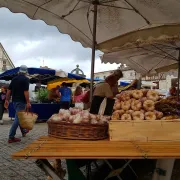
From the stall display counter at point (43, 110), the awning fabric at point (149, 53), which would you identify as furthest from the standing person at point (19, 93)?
the stall display counter at point (43, 110)

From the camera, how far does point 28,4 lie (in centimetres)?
408

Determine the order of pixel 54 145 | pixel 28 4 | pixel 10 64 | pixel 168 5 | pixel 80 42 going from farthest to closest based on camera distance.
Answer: pixel 10 64, pixel 80 42, pixel 28 4, pixel 168 5, pixel 54 145

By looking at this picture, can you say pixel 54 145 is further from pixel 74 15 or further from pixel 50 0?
pixel 74 15

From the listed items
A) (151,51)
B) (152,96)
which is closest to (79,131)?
(152,96)

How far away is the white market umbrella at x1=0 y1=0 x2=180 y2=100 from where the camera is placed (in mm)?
3941

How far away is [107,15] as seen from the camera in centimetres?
447

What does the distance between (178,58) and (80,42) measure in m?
3.51

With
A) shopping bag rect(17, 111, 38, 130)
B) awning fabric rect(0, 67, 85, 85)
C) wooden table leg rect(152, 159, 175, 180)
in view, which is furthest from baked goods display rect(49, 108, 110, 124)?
awning fabric rect(0, 67, 85, 85)

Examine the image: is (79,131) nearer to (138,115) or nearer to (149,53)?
(138,115)

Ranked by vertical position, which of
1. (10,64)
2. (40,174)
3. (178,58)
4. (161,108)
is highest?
(10,64)

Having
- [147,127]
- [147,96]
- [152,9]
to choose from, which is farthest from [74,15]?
[147,127]

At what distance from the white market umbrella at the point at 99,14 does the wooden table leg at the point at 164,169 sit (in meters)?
1.76

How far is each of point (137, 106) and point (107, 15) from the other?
232cm

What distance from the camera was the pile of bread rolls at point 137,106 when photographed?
2500mm
